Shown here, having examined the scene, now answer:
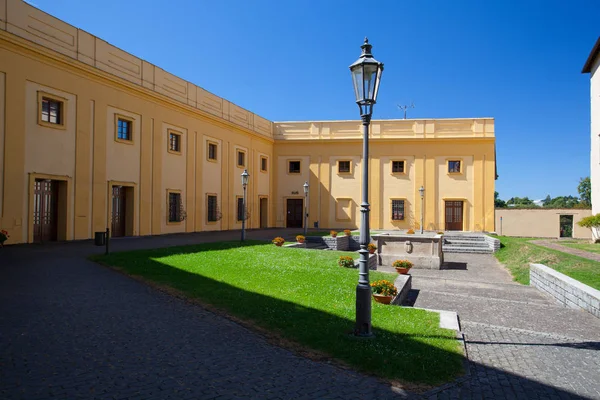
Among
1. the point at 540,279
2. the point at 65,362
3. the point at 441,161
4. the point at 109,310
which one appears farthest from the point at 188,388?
the point at 441,161

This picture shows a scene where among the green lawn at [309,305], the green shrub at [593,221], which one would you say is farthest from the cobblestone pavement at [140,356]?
the green shrub at [593,221]

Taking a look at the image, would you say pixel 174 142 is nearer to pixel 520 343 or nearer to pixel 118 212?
pixel 118 212

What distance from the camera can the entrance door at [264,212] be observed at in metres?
32.8

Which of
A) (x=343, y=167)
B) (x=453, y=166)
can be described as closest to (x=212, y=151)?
(x=343, y=167)

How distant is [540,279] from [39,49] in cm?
1801

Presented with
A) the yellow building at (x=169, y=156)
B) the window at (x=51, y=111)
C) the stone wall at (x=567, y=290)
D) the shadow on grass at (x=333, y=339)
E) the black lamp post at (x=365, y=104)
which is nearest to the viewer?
the shadow on grass at (x=333, y=339)

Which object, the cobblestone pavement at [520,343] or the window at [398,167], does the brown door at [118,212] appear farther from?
the window at [398,167]

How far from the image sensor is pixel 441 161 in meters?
31.6

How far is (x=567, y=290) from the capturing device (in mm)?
9094

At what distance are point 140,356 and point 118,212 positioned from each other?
16.7 m

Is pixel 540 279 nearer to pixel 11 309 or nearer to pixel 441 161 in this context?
pixel 11 309

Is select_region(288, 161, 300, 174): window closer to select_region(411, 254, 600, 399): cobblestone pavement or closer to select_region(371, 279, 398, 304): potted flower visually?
select_region(411, 254, 600, 399): cobblestone pavement

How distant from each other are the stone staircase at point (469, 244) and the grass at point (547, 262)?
117 centimetres

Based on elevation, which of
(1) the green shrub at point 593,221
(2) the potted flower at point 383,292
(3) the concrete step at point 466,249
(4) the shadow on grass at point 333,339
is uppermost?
(1) the green shrub at point 593,221
